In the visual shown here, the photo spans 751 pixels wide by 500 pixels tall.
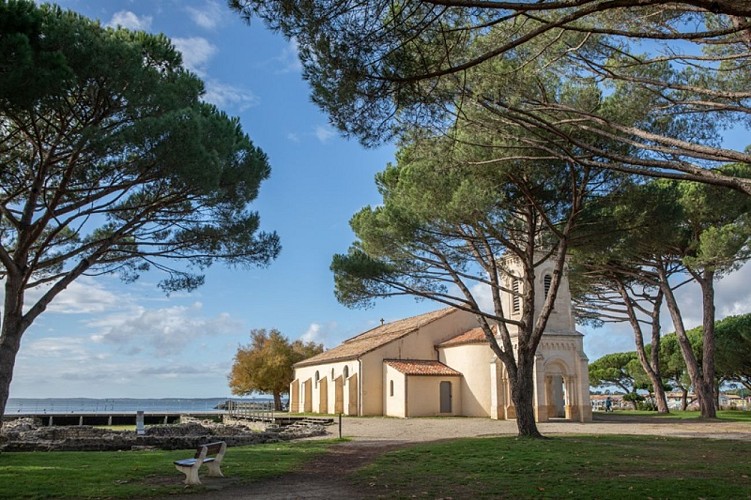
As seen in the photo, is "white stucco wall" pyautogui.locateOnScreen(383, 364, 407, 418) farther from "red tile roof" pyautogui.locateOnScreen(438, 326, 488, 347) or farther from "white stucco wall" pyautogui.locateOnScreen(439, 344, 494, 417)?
"red tile roof" pyautogui.locateOnScreen(438, 326, 488, 347)

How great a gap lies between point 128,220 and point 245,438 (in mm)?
7598

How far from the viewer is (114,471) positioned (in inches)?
432

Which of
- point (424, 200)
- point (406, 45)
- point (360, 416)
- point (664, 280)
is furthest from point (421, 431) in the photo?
point (406, 45)

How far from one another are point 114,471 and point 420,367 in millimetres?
23302

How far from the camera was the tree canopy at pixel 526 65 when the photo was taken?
8422 millimetres

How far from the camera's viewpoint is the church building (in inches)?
1118

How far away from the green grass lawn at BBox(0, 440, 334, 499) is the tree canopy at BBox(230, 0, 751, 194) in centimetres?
646

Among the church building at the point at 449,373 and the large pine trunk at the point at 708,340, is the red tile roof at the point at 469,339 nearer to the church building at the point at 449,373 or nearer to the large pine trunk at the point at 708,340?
the church building at the point at 449,373

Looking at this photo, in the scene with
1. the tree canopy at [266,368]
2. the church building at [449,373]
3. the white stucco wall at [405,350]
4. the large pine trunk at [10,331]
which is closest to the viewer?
the large pine trunk at [10,331]

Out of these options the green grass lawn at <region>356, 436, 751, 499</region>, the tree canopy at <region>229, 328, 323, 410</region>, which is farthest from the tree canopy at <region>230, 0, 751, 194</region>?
the tree canopy at <region>229, 328, 323, 410</region>

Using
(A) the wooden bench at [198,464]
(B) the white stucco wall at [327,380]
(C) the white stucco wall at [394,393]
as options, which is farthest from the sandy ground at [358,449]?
(B) the white stucco wall at [327,380]

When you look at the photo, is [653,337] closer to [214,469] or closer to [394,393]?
[394,393]

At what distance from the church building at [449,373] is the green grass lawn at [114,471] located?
16.0 meters

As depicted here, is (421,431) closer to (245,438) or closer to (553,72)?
(245,438)
